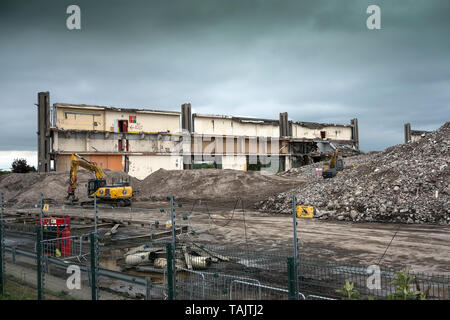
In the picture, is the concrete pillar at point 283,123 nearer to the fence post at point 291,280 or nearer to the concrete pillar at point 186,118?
the concrete pillar at point 186,118

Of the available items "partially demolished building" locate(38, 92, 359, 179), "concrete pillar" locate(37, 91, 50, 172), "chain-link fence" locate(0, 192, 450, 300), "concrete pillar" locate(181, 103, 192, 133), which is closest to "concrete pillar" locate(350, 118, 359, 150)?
"partially demolished building" locate(38, 92, 359, 179)

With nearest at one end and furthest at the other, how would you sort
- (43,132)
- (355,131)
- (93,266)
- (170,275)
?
(170,275), (93,266), (43,132), (355,131)

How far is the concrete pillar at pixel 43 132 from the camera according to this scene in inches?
1590

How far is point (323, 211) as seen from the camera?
22.0 meters

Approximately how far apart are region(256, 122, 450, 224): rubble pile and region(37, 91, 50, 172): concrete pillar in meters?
25.4

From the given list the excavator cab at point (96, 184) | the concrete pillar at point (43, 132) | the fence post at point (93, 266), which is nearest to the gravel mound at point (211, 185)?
the excavator cab at point (96, 184)

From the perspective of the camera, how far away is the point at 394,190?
21.0m

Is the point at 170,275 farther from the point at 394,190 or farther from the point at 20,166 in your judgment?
the point at 20,166

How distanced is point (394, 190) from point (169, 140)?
3167cm

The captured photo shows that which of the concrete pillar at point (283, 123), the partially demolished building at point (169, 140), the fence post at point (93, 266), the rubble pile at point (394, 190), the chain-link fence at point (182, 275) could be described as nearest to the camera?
the chain-link fence at point (182, 275)

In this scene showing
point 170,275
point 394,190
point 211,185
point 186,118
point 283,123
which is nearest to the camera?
point 170,275

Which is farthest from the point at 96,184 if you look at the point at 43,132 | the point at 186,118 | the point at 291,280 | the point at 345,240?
the point at 291,280

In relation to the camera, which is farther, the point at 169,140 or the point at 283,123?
the point at 283,123
